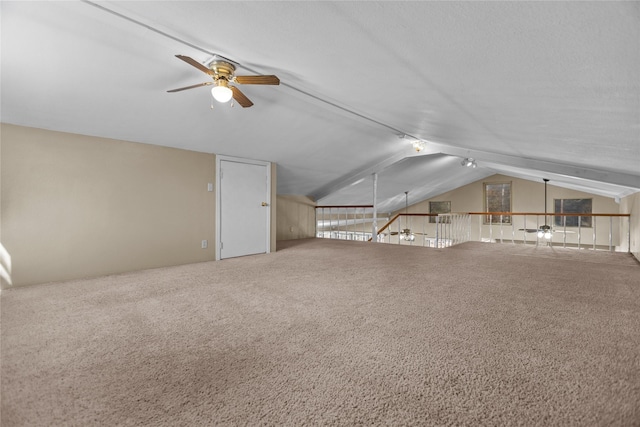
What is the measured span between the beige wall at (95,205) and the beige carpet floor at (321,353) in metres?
0.42

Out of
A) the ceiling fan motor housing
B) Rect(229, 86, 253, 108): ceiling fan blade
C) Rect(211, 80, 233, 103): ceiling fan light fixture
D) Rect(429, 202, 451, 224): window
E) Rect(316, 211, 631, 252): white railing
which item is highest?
the ceiling fan motor housing

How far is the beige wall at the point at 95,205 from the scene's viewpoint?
9.71 ft

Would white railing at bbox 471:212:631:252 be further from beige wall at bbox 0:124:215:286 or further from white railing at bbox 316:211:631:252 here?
beige wall at bbox 0:124:215:286

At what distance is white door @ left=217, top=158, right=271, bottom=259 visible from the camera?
4.70 metres

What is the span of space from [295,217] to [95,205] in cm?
470

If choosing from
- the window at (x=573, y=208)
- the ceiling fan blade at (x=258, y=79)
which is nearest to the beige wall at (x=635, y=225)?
the window at (x=573, y=208)

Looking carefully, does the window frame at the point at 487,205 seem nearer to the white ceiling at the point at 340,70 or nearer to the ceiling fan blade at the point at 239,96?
the white ceiling at the point at 340,70

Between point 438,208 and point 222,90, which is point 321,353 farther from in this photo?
point 438,208

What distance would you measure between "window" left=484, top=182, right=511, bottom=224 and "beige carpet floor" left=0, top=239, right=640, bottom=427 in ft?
28.4

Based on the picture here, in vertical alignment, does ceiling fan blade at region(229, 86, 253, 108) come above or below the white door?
above

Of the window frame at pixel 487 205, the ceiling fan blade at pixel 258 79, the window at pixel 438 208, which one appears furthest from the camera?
the window at pixel 438 208

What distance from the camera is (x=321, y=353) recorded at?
163 cm

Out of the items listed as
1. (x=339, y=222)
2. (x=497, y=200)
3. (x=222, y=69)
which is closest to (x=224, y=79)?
(x=222, y=69)

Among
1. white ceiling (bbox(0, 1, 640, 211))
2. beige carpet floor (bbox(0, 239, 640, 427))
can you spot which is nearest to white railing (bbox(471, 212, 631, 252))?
white ceiling (bbox(0, 1, 640, 211))
